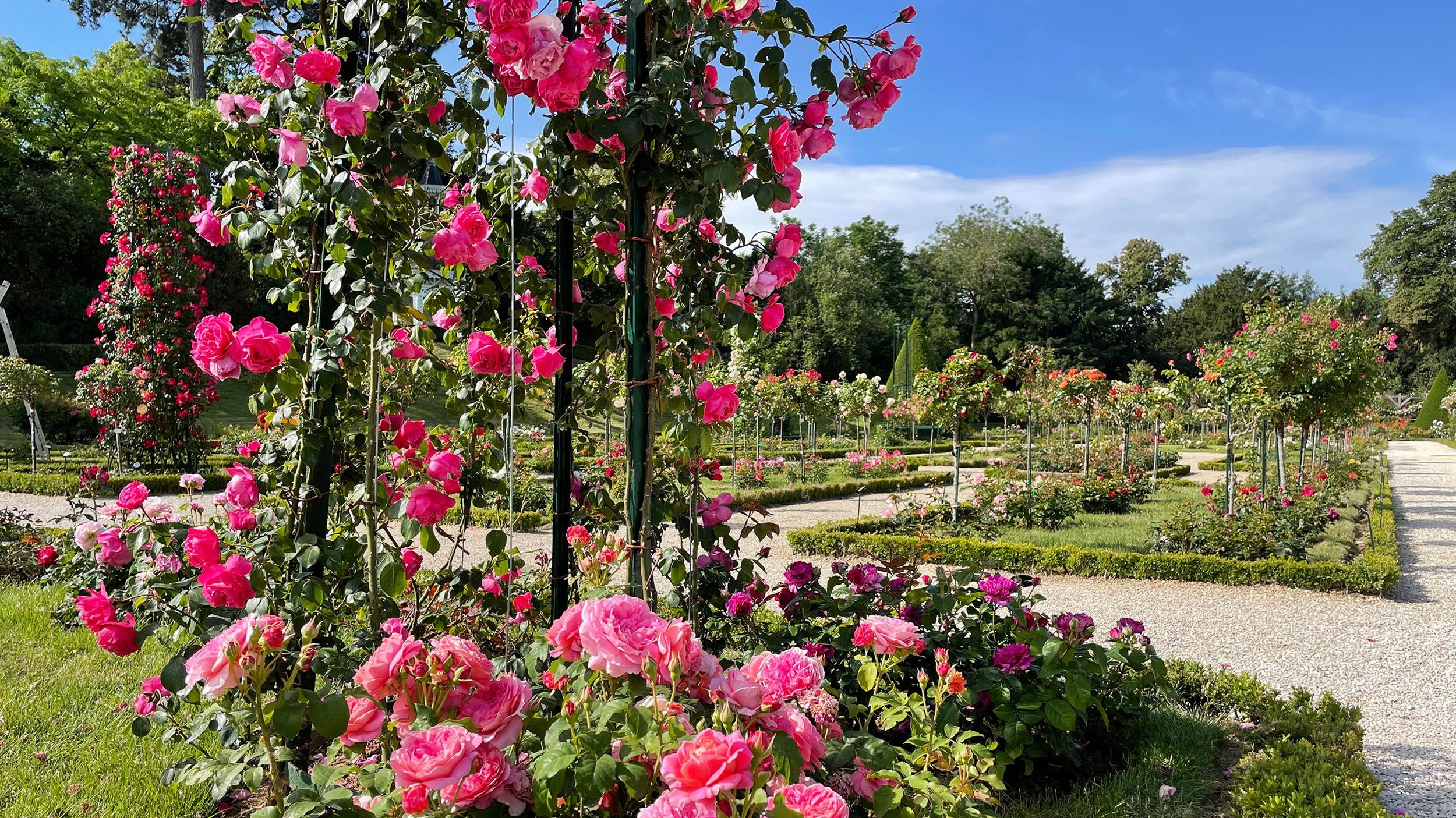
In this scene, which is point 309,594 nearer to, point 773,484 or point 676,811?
point 676,811

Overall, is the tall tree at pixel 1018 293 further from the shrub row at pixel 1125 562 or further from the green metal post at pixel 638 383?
the green metal post at pixel 638 383

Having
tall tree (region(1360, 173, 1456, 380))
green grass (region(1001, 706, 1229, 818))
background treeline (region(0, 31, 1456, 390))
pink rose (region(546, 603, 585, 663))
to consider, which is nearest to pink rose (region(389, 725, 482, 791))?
pink rose (region(546, 603, 585, 663))

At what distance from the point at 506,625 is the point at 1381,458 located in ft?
61.1

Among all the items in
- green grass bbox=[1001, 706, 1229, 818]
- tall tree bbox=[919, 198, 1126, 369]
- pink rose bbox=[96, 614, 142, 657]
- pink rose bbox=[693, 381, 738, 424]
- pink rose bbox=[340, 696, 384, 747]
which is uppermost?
tall tree bbox=[919, 198, 1126, 369]

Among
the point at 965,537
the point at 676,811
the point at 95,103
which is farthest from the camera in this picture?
the point at 95,103

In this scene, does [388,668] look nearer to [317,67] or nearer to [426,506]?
[426,506]

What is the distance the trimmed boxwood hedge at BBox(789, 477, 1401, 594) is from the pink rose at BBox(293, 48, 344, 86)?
463 cm

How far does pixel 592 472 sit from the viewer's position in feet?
8.00

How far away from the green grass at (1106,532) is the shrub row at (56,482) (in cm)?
888

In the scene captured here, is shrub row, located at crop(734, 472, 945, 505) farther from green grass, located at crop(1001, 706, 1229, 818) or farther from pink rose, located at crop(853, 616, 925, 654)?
pink rose, located at crop(853, 616, 925, 654)

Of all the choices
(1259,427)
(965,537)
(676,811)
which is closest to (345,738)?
(676,811)

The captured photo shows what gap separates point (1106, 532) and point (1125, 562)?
1662 millimetres

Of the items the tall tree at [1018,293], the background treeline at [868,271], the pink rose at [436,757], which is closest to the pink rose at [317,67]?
the pink rose at [436,757]

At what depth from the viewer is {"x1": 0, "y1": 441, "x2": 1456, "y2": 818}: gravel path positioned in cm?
333
